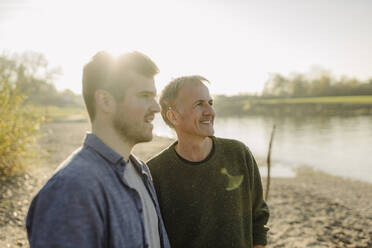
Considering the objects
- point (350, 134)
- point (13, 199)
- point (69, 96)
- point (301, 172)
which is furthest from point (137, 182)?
point (69, 96)

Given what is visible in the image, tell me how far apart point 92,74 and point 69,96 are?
278 feet

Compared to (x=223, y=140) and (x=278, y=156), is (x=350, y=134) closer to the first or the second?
(x=278, y=156)

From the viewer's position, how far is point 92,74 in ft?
4.81

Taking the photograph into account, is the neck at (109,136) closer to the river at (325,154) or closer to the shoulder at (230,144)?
the shoulder at (230,144)

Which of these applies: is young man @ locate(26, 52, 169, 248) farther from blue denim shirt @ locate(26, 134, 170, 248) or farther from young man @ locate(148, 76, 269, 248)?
young man @ locate(148, 76, 269, 248)

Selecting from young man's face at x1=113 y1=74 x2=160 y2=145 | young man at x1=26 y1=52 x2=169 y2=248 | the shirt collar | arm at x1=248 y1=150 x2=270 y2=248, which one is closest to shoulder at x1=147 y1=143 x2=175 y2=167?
young man at x1=26 y1=52 x2=169 y2=248

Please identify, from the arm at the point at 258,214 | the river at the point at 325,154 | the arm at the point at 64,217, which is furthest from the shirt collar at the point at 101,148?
the river at the point at 325,154

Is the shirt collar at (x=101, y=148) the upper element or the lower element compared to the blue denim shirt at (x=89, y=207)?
upper

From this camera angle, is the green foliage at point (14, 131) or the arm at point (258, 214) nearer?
the arm at point (258, 214)

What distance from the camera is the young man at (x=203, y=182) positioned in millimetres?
2264

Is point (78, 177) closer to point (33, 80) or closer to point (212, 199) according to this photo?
point (212, 199)

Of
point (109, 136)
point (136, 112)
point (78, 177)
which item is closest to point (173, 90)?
point (136, 112)

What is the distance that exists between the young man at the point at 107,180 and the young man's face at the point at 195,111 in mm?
808

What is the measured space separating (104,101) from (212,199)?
1.38 meters
